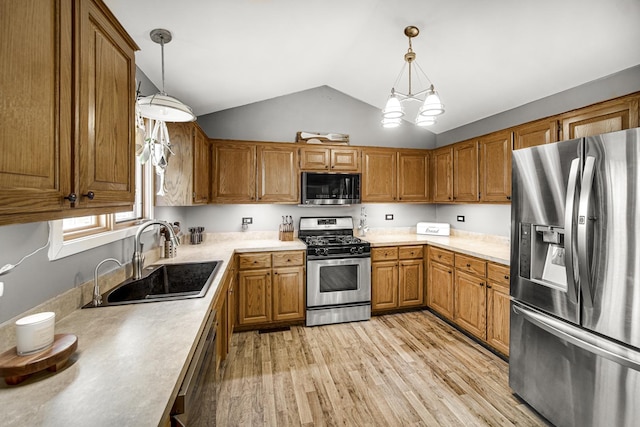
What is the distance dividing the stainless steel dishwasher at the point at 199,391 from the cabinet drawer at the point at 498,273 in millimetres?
2403

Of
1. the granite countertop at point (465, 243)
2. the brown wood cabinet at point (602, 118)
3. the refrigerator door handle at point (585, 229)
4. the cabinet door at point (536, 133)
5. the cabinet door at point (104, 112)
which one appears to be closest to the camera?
the cabinet door at point (104, 112)

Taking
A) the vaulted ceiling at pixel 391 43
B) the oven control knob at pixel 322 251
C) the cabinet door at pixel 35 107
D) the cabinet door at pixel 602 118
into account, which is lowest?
the oven control knob at pixel 322 251

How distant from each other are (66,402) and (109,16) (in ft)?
4.33

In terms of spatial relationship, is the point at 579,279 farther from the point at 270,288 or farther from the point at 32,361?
the point at 270,288

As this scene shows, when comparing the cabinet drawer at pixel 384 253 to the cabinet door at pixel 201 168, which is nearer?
the cabinet door at pixel 201 168

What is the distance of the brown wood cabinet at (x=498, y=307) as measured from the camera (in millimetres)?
2463

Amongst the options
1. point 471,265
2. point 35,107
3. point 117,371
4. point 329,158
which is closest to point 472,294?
point 471,265

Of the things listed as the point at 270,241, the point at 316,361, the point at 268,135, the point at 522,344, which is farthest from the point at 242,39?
the point at 522,344

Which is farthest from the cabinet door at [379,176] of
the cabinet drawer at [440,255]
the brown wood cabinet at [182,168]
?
the brown wood cabinet at [182,168]

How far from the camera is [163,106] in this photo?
141 cm

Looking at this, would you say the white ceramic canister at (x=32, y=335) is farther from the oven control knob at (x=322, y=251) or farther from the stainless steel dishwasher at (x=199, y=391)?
the oven control knob at (x=322, y=251)

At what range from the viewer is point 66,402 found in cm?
76

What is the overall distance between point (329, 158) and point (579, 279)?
2.72 m

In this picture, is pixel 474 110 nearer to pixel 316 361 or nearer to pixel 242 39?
pixel 242 39
